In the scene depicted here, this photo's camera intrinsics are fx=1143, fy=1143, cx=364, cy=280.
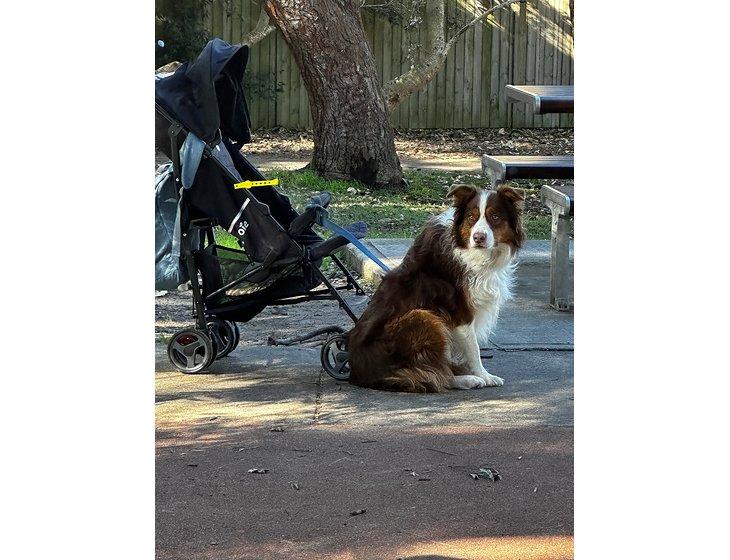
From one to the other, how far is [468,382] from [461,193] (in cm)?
86

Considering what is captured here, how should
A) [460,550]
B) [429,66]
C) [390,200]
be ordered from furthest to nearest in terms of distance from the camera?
1. [429,66]
2. [390,200]
3. [460,550]

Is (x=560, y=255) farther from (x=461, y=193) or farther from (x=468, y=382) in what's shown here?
(x=461, y=193)

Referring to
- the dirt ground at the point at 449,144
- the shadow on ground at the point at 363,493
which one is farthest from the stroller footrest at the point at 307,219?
the dirt ground at the point at 449,144

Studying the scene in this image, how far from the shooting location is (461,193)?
16.1 feet

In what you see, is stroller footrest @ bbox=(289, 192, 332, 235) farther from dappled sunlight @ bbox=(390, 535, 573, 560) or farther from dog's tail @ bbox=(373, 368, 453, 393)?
dappled sunlight @ bbox=(390, 535, 573, 560)

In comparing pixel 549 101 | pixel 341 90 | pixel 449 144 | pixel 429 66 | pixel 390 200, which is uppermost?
pixel 429 66

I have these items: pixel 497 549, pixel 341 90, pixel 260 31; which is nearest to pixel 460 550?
pixel 497 549

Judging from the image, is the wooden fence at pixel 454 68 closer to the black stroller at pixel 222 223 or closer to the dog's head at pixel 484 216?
the black stroller at pixel 222 223

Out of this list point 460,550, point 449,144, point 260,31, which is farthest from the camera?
point 260,31

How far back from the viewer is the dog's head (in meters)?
4.91

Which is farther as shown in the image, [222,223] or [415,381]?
[222,223]

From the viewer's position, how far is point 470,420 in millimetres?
4645
